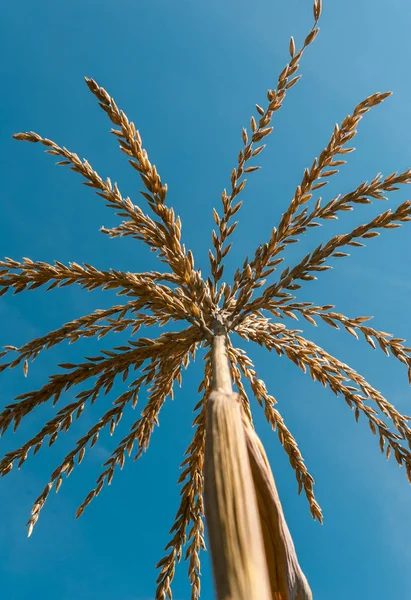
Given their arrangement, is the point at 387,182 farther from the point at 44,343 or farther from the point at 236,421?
the point at 44,343

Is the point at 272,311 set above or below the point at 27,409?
above

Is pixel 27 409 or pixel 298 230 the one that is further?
pixel 298 230

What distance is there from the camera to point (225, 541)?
157cm

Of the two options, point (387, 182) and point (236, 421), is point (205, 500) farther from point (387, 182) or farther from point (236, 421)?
point (387, 182)

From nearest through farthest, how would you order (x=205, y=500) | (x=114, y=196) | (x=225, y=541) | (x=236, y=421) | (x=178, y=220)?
1. (x=225, y=541)
2. (x=205, y=500)
3. (x=236, y=421)
4. (x=178, y=220)
5. (x=114, y=196)

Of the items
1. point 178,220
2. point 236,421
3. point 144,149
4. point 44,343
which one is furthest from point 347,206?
point 44,343

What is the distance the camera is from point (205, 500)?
172 centimetres

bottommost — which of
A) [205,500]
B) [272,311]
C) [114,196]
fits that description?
[205,500]

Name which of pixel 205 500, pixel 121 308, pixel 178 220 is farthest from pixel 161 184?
pixel 205 500

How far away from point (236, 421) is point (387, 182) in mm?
1870

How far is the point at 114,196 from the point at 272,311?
121 cm

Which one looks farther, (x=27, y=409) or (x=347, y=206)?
(x=347, y=206)

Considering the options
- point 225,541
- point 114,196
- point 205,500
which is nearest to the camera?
point 225,541

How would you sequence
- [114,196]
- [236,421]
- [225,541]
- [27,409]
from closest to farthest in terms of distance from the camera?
[225,541] < [236,421] < [27,409] < [114,196]
